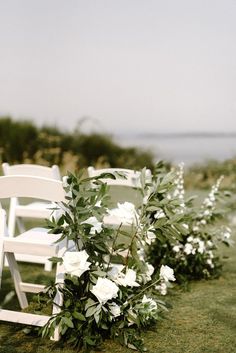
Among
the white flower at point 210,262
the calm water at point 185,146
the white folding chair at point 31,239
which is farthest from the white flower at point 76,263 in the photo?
Answer: the calm water at point 185,146

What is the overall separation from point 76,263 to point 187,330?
2.93 feet

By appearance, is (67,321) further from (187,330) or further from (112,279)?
(187,330)

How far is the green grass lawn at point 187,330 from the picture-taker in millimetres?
2877

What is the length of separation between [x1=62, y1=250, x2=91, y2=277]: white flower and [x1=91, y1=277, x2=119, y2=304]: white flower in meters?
0.09

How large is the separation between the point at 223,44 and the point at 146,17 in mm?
1564

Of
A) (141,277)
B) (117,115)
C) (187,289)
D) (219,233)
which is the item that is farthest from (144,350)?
(117,115)

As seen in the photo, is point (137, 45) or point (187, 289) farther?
point (137, 45)

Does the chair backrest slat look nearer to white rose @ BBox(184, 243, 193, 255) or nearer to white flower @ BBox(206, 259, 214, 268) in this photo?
white rose @ BBox(184, 243, 193, 255)

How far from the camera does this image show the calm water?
1101 cm

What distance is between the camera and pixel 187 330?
3.15 m

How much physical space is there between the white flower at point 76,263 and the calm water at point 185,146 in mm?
8378

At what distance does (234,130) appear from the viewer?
11812mm

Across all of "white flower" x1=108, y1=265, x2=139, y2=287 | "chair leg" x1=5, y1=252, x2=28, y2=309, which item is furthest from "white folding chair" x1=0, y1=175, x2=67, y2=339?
"white flower" x1=108, y1=265, x2=139, y2=287

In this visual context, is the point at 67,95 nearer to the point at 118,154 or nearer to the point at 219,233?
the point at 118,154
